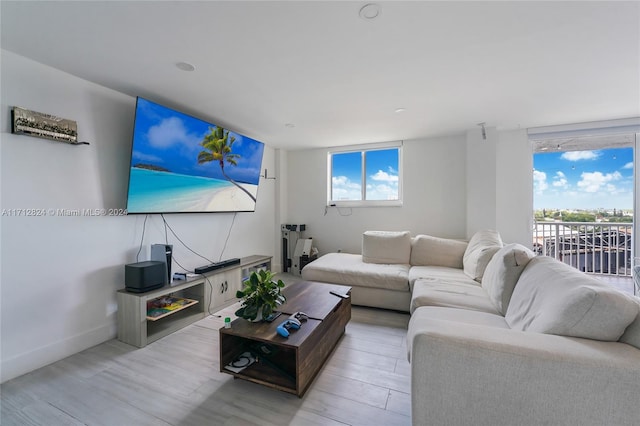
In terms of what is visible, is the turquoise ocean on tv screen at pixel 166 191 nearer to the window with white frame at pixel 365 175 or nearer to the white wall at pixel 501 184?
the window with white frame at pixel 365 175

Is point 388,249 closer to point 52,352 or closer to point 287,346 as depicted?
point 287,346

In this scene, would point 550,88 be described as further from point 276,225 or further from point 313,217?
point 276,225

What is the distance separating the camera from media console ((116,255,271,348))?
2125 mm

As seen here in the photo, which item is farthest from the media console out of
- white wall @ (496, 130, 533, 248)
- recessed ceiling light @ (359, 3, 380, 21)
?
white wall @ (496, 130, 533, 248)

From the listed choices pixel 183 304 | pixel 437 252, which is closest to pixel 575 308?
pixel 437 252

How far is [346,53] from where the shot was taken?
1748 millimetres

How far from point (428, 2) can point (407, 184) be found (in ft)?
9.73

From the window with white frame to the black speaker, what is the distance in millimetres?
2959

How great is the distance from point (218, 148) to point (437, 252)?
3.15 meters

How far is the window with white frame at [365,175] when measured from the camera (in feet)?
13.9

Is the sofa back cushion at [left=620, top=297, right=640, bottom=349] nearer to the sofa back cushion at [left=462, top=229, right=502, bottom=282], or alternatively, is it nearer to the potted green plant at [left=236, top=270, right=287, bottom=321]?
the sofa back cushion at [left=462, top=229, right=502, bottom=282]

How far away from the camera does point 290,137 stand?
3879mm

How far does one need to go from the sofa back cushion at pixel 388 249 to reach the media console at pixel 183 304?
1.58 m

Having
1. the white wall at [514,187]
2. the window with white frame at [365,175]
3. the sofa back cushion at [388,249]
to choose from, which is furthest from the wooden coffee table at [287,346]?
the white wall at [514,187]
